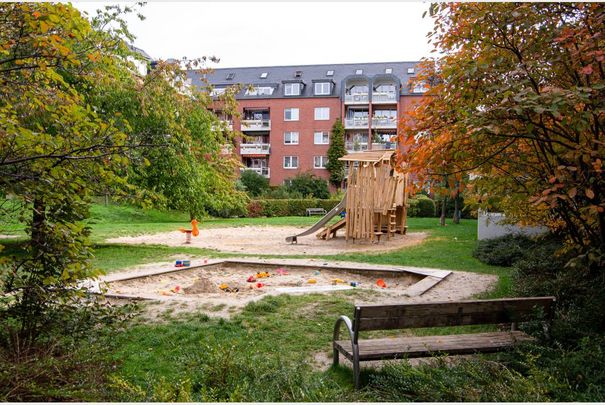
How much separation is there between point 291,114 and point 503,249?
1691 inches

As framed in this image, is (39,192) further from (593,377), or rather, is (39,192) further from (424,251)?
(424,251)

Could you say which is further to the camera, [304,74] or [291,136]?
[304,74]

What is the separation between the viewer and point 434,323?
198 inches

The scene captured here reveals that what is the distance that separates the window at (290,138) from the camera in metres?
54.5

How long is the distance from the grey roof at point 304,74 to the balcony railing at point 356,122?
9.82 feet

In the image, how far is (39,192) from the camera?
4.31 m

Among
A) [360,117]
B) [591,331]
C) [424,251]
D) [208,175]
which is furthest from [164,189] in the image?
[360,117]

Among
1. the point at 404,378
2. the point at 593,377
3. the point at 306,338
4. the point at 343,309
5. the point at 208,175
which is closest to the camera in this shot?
the point at 593,377

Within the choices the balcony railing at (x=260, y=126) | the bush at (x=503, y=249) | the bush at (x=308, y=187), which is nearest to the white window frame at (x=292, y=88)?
the balcony railing at (x=260, y=126)

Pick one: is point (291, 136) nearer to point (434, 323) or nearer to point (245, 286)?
point (245, 286)

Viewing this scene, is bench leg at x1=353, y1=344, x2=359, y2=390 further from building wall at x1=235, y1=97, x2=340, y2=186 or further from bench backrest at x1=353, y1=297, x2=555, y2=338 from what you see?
building wall at x1=235, y1=97, x2=340, y2=186

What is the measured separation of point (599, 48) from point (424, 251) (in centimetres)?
1106

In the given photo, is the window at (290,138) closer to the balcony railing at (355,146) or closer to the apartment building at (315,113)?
the apartment building at (315,113)

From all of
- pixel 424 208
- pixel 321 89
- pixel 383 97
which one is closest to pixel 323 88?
pixel 321 89
